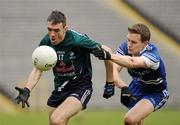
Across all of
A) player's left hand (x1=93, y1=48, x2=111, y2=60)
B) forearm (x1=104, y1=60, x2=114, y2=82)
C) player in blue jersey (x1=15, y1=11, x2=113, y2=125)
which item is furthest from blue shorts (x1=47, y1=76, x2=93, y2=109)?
player's left hand (x1=93, y1=48, x2=111, y2=60)

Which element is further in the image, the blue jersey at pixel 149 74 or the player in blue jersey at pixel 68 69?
the blue jersey at pixel 149 74

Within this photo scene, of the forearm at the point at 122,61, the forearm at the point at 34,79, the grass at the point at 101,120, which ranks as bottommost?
the grass at the point at 101,120

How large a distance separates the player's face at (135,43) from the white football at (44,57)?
1.25 meters

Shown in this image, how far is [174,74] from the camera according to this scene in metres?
22.7

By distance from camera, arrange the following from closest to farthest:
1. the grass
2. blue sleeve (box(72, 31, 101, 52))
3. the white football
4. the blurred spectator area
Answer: the white football → blue sleeve (box(72, 31, 101, 52)) → the grass → the blurred spectator area

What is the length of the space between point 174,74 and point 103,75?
230 cm

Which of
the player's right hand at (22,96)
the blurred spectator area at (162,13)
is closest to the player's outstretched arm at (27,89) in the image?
the player's right hand at (22,96)

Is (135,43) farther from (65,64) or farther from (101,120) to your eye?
(101,120)

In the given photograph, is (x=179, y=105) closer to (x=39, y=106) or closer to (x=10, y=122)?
(x=39, y=106)

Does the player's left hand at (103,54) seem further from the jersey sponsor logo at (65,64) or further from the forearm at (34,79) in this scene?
the forearm at (34,79)

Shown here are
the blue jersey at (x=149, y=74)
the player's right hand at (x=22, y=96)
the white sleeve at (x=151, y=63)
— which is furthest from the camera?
the blue jersey at (x=149, y=74)

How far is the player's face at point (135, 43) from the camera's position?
10656 mm

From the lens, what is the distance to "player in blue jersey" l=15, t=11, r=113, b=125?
1054 cm

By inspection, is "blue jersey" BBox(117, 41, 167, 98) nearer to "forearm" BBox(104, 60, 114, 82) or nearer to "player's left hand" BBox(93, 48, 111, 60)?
"forearm" BBox(104, 60, 114, 82)
